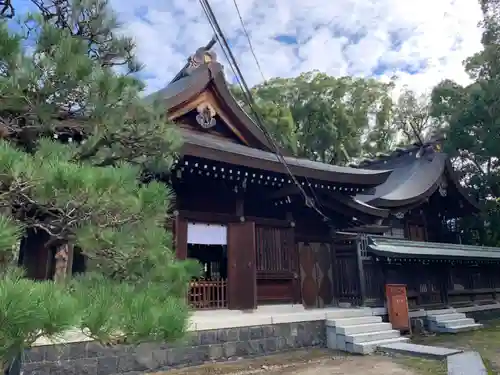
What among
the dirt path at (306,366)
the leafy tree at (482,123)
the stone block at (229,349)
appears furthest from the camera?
the leafy tree at (482,123)

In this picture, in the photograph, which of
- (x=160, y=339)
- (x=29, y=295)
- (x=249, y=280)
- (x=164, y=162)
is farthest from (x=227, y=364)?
(x=29, y=295)

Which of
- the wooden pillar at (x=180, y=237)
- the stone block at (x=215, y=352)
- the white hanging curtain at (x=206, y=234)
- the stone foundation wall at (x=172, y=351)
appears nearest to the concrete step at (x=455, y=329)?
the stone foundation wall at (x=172, y=351)

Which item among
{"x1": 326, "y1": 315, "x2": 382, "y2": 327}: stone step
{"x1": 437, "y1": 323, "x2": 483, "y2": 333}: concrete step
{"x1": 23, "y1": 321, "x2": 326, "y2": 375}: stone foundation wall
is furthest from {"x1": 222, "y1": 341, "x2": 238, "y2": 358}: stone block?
{"x1": 437, "y1": 323, "x2": 483, "y2": 333}: concrete step

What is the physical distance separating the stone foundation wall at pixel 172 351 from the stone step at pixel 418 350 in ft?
4.20

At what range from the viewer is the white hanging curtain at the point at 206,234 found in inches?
305

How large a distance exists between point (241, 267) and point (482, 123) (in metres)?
13.2

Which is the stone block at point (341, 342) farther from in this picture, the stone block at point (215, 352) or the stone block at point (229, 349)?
the stone block at point (215, 352)

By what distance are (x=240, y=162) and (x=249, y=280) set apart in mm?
2377

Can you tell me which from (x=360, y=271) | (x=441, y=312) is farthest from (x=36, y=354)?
(x=441, y=312)

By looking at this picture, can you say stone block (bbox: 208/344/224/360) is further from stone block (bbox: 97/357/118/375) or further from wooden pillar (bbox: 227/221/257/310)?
stone block (bbox: 97/357/118/375)

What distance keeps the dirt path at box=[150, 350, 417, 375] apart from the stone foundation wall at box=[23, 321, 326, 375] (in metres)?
0.22

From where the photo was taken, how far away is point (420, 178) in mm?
15039

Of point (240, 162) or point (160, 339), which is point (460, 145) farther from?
point (160, 339)

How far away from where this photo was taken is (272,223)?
8.77 meters
